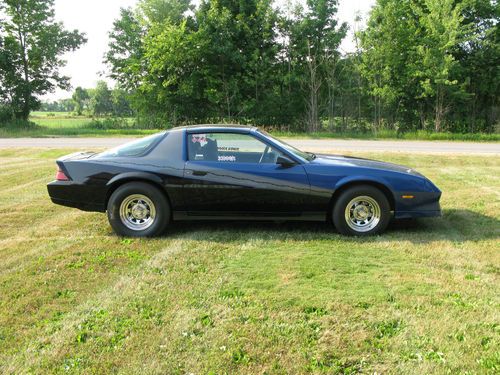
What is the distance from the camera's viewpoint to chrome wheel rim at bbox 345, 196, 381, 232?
16.5 feet

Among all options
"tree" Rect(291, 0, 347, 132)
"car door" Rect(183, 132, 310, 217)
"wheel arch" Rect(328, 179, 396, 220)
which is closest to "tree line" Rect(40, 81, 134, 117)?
"tree" Rect(291, 0, 347, 132)

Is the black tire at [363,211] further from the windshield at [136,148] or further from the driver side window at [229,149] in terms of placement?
the windshield at [136,148]

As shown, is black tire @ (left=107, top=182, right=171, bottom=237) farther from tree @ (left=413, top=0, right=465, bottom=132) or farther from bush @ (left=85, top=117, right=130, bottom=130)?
bush @ (left=85, top=117, right=130, bottom=130)

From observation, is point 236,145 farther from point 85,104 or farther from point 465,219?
point 85,104

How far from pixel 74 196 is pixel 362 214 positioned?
3523 millimetres

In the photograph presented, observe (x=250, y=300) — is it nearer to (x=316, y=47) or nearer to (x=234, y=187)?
(x=234, y=187)

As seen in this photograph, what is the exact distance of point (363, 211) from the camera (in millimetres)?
5059

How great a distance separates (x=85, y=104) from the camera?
338 ft

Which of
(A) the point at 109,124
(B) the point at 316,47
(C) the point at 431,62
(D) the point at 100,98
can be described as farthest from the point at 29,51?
(D) the point at 100,98

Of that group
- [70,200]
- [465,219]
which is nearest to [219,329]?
[70,200]

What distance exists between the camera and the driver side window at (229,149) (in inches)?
201

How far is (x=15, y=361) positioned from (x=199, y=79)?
76.0 ft

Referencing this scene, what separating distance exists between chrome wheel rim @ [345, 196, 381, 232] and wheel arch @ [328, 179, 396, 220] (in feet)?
0.55

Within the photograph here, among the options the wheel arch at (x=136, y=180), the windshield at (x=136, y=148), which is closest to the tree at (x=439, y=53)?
the windshield at (x=136, y=148)
